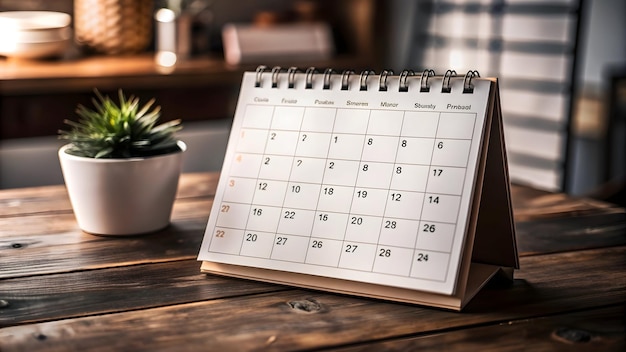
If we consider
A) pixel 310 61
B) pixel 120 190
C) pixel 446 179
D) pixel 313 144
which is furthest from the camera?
pixel 310 61

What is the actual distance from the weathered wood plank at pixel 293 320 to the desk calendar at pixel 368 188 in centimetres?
3

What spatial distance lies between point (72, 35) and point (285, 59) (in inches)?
31.7

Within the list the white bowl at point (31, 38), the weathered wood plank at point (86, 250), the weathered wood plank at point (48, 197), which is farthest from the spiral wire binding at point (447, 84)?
the white bowl at point (31, 38)

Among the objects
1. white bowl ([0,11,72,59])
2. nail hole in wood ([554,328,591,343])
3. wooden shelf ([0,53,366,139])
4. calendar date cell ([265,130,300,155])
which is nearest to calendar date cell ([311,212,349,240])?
calendar date cell ([265,130,300,155])

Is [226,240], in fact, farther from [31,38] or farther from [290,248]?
[31,38]

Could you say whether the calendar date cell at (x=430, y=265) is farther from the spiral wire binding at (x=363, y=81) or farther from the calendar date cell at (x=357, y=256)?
the spiral wire binding at (x=363, y=81)

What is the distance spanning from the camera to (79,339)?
2.48 ft

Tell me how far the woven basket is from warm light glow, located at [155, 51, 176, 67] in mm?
105

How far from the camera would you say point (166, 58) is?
2.81 m

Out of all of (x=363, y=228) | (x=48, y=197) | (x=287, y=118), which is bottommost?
(x=48, y=197)

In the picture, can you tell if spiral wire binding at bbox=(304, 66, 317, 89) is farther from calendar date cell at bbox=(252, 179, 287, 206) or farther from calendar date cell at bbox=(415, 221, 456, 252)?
calendar date cell at bbox=(415, 221, 456, 252)

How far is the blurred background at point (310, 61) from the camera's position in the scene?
8.42 ft

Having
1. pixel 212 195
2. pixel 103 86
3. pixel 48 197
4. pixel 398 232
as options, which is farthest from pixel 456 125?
pixel 103 86

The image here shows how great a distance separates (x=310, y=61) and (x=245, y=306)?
221 centimetres
